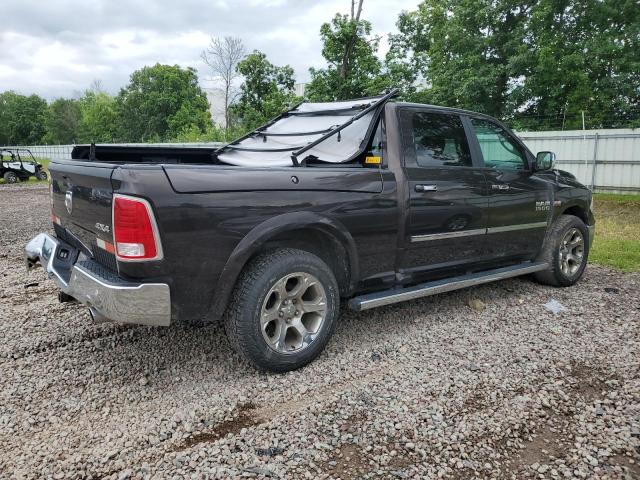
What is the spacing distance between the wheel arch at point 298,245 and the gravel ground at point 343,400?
594 millimetres

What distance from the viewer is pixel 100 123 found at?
207 ft

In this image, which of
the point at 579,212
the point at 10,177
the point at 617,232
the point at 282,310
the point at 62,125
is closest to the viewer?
the point at 282,310

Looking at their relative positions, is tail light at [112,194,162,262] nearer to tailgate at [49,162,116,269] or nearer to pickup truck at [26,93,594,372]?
pickup truck at [26,93,594,372]

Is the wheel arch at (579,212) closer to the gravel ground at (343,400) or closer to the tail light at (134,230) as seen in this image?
the gravel ground at (343,400)

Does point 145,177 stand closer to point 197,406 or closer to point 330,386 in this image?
point 197,406

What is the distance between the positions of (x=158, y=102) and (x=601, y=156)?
45.6m

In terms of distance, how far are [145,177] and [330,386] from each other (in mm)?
1718

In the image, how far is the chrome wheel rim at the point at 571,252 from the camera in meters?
5.35

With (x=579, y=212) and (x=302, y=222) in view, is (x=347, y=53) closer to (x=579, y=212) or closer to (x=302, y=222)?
(x=579, y=212)

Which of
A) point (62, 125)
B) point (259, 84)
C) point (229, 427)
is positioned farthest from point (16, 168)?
point (62, 125)

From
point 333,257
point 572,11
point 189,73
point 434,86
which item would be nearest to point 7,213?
point 333,257

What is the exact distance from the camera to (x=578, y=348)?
3.81 meters

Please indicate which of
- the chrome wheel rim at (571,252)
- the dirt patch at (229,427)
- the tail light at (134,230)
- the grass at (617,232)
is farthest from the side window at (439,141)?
the grass at (617,232)

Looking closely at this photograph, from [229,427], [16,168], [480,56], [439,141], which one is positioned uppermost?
[480,56]
